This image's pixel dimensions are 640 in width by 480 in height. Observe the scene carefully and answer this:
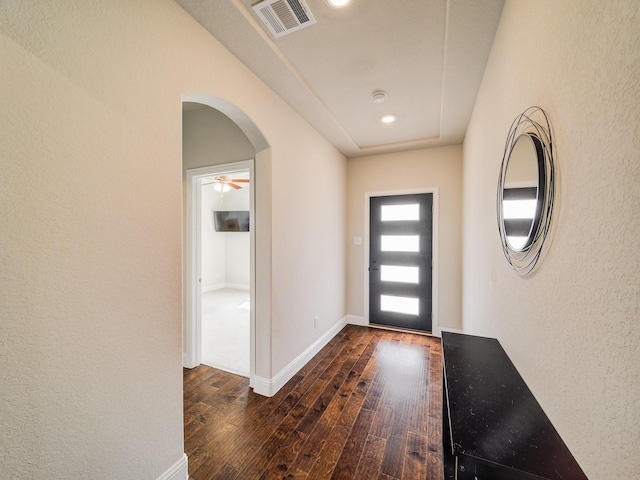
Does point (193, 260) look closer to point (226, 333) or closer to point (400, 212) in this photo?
point (226, 333)

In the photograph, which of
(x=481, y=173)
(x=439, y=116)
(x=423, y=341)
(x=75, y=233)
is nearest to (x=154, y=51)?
(x=75, y=233)

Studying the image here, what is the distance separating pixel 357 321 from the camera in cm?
404

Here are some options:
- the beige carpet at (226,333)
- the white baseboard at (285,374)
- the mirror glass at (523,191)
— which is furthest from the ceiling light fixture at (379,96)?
the beige carpet at (226,333)

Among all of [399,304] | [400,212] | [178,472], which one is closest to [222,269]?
[399,304]

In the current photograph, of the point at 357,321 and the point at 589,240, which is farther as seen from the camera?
the point at 357,321

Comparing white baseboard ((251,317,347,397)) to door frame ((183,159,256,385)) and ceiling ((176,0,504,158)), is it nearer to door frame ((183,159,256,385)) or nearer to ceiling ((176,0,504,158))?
door frame ((183,159,256,385))

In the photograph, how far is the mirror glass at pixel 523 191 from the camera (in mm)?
918

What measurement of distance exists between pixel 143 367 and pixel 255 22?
1.96 meters

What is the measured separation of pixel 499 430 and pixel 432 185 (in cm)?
322

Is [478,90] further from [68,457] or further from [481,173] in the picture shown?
[68,457]

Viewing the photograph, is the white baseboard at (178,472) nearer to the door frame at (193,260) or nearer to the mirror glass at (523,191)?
the door frame at (193,260)

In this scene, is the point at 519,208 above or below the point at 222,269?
above

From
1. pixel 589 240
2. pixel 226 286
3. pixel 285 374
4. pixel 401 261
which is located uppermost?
pixel 589 240

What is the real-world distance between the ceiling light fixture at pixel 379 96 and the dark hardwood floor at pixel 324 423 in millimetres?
2625
